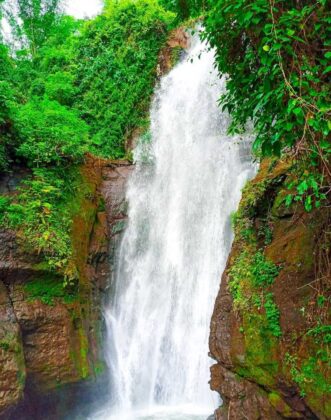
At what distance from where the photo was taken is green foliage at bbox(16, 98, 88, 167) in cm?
839

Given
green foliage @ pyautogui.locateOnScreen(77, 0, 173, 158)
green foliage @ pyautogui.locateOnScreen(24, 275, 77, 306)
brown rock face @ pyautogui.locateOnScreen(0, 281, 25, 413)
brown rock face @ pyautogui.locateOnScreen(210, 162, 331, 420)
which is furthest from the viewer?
green foliage @ pyautogui.locateOnScreen(77, 0, 173, 158)

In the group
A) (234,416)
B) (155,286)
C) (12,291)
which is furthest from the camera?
(155,286)

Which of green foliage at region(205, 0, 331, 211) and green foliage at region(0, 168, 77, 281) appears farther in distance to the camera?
green foliage at region(0, 168, 77, 281)

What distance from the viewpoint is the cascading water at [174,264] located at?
766 cm

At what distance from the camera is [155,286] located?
9195 millimetres

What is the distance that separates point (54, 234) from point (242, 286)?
435 cm

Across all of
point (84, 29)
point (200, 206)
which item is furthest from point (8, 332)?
point (84, 29)

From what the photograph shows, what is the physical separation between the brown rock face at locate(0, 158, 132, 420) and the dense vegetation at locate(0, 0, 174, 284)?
18.3 inches

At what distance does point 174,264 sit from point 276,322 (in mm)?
4950

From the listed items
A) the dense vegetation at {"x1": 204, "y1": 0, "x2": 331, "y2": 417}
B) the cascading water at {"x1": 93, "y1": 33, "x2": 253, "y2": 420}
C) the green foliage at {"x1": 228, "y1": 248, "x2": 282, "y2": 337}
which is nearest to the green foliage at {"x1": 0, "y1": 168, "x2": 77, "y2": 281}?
the cascading water at {"x1": 93, "y1": 33, "x2": 253, "y2": 420}

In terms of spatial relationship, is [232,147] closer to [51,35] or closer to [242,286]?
[242,286]

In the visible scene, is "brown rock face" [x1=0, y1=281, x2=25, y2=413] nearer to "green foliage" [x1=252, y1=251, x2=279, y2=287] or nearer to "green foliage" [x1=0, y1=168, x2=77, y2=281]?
"green foliage" [x1=0, y1=168, x2=77, y2=281]

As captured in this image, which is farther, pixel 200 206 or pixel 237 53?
pixel 200 206

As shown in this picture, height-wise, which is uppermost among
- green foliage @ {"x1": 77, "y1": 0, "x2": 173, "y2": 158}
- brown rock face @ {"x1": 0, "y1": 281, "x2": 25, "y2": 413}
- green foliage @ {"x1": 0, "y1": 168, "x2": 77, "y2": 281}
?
green foliage @ {"x1": 77, "y1": 0, "x2": 173, "y2": 158}
